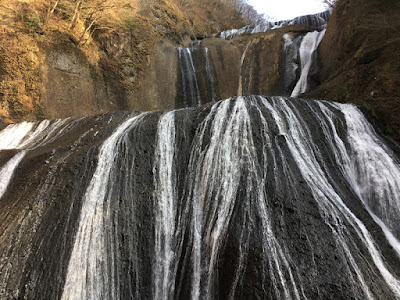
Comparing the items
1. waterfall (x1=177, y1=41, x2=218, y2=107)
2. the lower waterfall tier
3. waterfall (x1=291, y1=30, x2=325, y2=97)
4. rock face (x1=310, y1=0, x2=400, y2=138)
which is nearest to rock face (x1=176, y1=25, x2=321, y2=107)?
waterfall (x1=177, y1=41, x2=218, y2=107)

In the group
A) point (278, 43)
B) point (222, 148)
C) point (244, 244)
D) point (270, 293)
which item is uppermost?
point (278, 43)

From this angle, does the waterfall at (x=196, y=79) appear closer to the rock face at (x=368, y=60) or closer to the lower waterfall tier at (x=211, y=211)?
the rock face at (x=368, y=60)

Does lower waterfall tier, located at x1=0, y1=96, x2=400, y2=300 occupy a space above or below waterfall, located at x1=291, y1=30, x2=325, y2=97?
below

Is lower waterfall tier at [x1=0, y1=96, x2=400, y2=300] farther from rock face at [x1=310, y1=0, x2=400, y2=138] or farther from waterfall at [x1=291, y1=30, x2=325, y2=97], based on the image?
waterfall at [x1=291, y1=30, x2=325, y2=97]

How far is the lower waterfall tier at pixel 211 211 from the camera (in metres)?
3.21

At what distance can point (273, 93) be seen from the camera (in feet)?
37.8

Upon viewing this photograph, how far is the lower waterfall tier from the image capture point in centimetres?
321

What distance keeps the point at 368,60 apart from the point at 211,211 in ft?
20.7

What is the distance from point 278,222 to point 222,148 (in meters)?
1.72

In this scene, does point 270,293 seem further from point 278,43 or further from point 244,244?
point 278,43

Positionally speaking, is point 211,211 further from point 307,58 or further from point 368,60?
point 307,58

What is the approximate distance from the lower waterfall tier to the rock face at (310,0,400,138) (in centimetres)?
74

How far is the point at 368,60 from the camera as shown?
6777 millimetres

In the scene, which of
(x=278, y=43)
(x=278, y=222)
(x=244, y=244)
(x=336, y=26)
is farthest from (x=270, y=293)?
(x=278, y=43)
